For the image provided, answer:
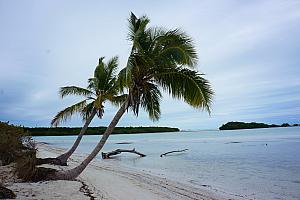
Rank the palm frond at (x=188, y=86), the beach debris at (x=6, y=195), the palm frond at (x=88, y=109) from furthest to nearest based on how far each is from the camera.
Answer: the palm frond at (x=88, y=109), the palm frond at (x=188, y=86), the beach debris at (x=6, y=195)

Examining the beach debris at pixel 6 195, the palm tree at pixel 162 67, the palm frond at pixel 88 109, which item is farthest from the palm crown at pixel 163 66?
the palm frond at pixel 88 109

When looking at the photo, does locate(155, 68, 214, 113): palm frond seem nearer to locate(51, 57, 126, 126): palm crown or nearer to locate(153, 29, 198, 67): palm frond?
locate(153, 29, 198, 67): palm frond

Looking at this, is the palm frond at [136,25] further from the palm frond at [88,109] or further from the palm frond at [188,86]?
the palm frond at [88,109]

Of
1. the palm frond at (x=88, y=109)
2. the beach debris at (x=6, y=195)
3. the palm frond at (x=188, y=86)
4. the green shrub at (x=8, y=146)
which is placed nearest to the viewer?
the beach debris at (x=6, y=195)

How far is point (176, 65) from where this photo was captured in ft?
32.2

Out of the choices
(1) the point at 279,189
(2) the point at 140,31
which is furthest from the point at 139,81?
(1) the point at 279,189

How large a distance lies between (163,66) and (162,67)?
5cm

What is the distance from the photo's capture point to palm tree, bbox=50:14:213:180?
9273 mm

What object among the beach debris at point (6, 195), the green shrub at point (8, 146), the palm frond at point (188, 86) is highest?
the palm frond at point (188, 86)

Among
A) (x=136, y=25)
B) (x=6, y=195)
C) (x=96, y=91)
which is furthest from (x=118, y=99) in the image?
(x=6, y=195)

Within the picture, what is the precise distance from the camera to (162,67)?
384 inches

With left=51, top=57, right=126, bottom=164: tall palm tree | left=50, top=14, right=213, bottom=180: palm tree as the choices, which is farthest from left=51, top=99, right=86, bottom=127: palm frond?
left=50, top=14, right=213, bottom=180: palm tree

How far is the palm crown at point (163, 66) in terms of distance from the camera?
9.27 meters

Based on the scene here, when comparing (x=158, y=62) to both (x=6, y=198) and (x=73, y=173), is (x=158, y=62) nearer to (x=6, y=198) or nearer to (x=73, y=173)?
(x=73, y=173)
